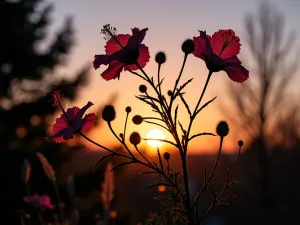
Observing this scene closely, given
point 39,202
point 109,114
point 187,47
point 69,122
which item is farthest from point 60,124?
point 39,202

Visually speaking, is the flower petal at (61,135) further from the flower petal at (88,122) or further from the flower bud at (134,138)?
the flower bud at (134,138)

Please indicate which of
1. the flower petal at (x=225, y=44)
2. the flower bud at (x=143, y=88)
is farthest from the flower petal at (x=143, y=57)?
the flower petal at (x=225, y=44)

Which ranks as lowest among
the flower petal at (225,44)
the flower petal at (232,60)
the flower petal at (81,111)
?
the flower petal at (81,111)

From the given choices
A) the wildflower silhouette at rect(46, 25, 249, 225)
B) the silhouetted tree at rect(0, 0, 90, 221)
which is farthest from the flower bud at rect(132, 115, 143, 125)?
the silhouetted tree at rect(0, 0, 90, 221)

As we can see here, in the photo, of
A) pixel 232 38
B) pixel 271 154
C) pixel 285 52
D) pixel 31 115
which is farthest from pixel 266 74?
pixel 232 38

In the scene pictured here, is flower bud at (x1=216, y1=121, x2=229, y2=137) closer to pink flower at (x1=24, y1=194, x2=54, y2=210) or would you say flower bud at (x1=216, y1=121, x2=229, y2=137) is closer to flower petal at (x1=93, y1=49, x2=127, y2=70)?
flower petal at (x1=93, y1=49, x2=127, y2=70)

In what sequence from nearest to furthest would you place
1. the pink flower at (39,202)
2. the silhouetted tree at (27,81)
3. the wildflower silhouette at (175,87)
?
the wildflower silhouette at (175,87) → the pink flower at (39,202) → the silhouetted tree at (27,81)

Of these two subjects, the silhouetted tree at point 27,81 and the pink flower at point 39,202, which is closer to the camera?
the pink flower at point 39,202
